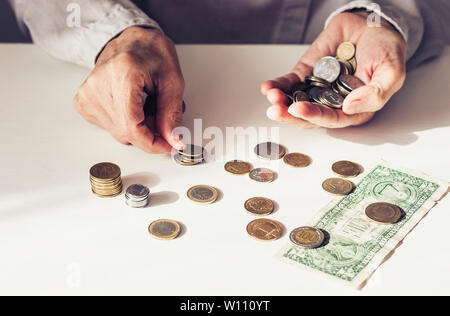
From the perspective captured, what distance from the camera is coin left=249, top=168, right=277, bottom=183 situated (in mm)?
1179

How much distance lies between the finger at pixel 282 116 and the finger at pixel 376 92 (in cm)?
11

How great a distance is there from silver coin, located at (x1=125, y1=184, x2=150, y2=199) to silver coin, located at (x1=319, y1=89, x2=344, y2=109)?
0.53 meters

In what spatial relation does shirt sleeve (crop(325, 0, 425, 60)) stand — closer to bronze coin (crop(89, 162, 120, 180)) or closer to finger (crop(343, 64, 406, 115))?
finger (crop(343, 64, 406, 115))

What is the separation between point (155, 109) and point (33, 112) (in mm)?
369

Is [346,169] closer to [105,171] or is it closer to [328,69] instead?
[328,69]

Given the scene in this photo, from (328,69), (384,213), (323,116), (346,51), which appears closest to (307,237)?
(384,213)

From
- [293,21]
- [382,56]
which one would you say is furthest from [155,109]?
[293,21]

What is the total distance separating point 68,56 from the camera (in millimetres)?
1659

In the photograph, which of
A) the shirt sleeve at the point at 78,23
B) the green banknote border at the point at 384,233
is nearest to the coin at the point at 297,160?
the green banknote border at the point at 384,233

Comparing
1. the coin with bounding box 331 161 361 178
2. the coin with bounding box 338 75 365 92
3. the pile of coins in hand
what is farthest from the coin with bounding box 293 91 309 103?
the coin with bounding box 331 161 361 178

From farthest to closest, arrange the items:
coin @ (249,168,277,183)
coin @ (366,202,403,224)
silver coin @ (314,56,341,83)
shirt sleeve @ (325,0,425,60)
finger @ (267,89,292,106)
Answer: shirt sleeve @ (325,0,425,60)
silver coin @ (314,56,341,83)
finger @ (267,89,292,106)
coin @ (249,168,277,183)
coin @ (366,202,403,224)

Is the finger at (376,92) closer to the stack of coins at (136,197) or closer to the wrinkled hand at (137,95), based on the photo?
the wrinkled hand at (137,95)

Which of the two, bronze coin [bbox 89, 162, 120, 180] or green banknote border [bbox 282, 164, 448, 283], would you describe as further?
bronze coin [bbox 89, 162, 120, 180]
